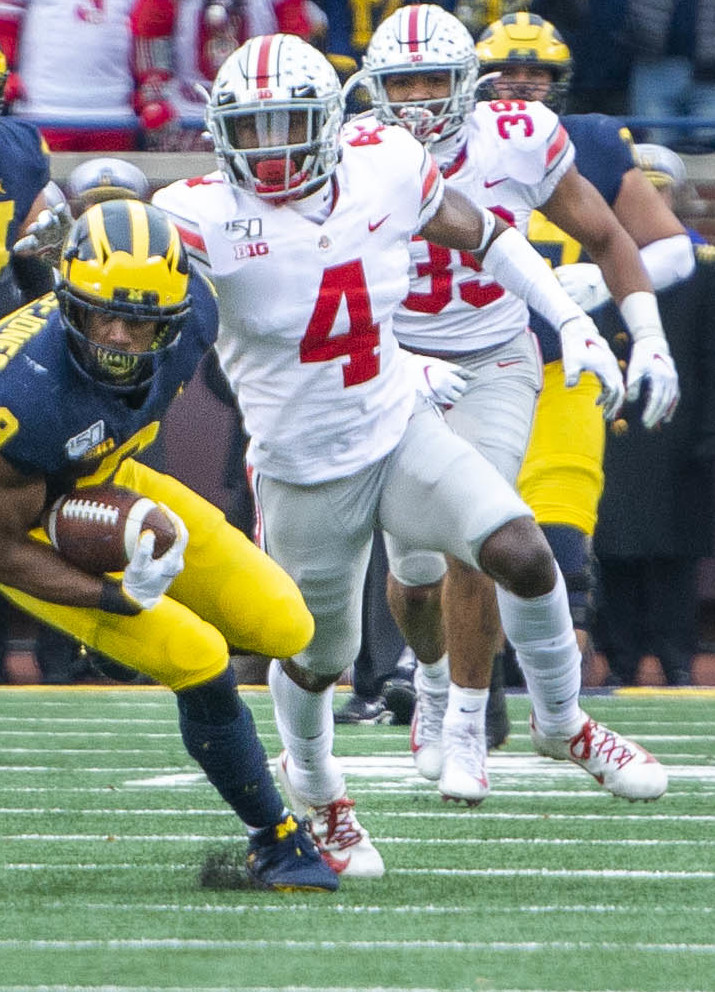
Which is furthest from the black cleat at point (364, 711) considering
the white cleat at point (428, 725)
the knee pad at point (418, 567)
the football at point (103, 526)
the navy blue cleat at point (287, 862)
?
the football at point (103, 526)

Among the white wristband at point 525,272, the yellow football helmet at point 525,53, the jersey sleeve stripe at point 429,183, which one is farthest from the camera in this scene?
the yellow football helmet at point 525,53

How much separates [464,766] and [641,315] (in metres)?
1.11

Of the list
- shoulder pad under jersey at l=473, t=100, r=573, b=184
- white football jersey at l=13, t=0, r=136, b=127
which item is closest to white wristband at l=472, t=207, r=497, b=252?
shoulder pad under jersey at l=473, t=100, r=573, b=184

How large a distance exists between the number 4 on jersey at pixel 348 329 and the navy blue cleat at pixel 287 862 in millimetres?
902

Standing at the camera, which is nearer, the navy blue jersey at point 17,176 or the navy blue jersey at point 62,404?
the navy blue jersey at point 62,404

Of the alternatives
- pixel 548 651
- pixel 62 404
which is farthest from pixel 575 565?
pixel 62 404

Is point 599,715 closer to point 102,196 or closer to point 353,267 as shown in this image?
point 102,196

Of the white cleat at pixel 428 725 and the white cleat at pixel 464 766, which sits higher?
the white cleat at pixel 464 766

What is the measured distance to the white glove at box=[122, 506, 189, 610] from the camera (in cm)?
365

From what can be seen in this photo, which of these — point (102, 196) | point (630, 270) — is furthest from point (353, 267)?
point (102, 196)

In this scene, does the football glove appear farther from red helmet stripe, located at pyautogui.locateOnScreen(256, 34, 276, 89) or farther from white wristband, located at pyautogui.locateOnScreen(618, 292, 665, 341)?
white wristband, located at pyautogui.locateOnScreen(618, 292, 665, 341)

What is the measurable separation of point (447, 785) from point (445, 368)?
91 centimetres

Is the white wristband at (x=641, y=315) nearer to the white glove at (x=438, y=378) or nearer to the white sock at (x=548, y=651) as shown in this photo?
the white glove at (x=438, y=378)

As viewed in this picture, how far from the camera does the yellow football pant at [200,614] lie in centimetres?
371
